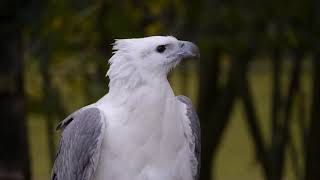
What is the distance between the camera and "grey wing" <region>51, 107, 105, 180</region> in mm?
5891

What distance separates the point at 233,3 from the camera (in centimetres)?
879

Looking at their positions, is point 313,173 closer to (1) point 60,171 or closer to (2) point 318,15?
(2) point 318,15

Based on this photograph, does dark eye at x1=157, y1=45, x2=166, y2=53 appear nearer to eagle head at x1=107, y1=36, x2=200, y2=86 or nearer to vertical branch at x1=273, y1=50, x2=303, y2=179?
eagle head at x1=107, y1=36, x2=200, y2=86

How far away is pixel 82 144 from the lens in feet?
19.6

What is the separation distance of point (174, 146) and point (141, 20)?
364cm

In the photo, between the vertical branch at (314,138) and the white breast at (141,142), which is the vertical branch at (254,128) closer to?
the vertical branch at (314,138)

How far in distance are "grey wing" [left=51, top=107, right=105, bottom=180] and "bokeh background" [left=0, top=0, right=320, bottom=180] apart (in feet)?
2.80

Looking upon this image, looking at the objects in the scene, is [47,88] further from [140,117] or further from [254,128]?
[140,117]

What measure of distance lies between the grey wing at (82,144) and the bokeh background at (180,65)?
85cm

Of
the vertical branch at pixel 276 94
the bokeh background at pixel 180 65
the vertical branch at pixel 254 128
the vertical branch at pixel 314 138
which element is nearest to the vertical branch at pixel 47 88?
the bokeh background at pixel 180 65

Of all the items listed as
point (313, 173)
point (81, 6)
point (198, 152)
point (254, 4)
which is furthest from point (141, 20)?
point (198, 152)

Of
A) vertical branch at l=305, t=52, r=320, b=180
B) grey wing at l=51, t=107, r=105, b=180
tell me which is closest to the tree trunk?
grey wing at l=51, t=107, r=105, b=180

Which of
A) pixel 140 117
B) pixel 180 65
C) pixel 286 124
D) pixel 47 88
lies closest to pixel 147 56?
pixel 140 117

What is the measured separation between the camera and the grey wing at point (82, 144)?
5.89 meters
